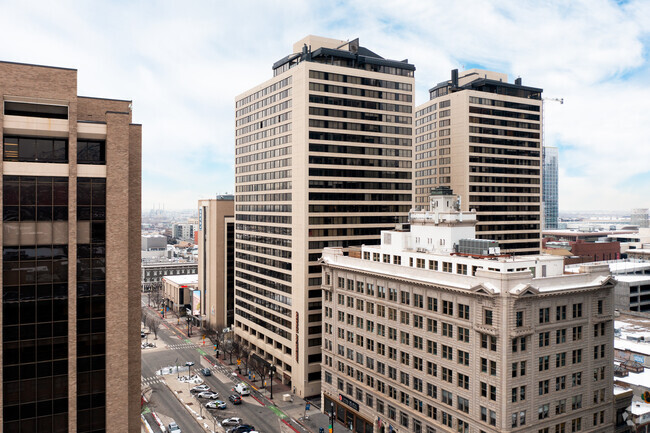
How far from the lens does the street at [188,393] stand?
8506 centimetres

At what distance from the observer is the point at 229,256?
145 metres

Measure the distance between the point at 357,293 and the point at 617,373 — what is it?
1812 inches

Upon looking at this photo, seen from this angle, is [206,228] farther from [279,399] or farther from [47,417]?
[47,417]

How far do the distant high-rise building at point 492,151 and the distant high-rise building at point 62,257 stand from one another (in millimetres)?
91406

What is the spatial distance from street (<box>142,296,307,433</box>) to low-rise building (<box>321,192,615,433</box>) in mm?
15041

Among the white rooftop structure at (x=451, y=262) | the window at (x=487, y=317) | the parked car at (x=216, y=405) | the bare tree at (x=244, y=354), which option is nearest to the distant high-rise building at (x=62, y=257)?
the window at (x=487, y=317)

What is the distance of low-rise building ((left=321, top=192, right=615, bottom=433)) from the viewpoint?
58.2 m

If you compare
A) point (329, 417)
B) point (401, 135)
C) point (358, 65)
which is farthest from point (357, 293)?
point (358, 65)

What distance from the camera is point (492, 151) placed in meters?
126

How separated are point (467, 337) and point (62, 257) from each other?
157 ft

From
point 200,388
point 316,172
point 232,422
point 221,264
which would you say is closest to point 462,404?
point 232,422

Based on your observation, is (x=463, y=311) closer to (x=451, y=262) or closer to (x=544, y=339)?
(x=451, y=262)

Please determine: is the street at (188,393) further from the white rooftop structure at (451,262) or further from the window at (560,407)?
the window at (560,407)

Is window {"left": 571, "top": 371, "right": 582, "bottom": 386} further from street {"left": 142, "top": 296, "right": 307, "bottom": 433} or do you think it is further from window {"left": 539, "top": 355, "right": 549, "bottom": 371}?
street {"left": 142, "top": 296, "right": 307, "bottom": 433}
